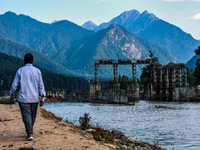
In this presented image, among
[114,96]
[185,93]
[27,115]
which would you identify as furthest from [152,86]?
[27,115]

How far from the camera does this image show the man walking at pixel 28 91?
1104 cm

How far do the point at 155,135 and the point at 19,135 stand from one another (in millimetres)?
14661

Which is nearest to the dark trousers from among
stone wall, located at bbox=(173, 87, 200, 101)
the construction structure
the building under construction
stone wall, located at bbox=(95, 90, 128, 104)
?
stone wall, located at bbox=(95, 90, 128, 104)

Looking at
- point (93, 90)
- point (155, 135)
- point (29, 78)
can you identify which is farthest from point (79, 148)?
point (93, 90)

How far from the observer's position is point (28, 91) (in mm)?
11188

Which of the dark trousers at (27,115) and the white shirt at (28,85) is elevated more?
the white shirt at (28,85)

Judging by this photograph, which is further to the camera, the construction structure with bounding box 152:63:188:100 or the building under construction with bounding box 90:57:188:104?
the construction structure with bounding box 152:63:188:100

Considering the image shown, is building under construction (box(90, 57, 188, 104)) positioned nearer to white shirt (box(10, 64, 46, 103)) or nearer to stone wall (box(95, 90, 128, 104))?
stone wall (box(95, 90, 128, 104))

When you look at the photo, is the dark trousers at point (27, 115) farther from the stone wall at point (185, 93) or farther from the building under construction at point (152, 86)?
the stone wall at point (185, 93)

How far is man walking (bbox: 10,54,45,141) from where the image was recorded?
1104 centimetres

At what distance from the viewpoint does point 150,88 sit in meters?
104

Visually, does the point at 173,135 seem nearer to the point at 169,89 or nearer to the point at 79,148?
the point at 79,148

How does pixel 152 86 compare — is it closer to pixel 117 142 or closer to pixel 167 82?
pixel 167 82

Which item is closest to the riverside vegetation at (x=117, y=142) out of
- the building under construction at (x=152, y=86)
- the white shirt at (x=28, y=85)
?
→ the white shirt at (x=28, y=85)
